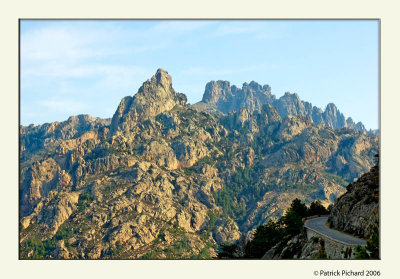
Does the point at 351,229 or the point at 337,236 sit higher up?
the point at 351,229

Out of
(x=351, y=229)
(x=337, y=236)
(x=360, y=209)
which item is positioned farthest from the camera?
(x=351, y=229)

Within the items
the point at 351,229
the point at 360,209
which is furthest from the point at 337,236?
the point at 360,209

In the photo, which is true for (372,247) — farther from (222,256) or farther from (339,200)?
(222,256)

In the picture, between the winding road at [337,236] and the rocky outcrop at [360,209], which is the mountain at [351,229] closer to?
the rocky outcrop at [360,209]

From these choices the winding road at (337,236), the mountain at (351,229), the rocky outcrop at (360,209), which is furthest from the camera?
the rocky outcrop at (360,209)

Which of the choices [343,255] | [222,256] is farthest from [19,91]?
[222,256]

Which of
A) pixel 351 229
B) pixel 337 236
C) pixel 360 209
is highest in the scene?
pixel 360 209

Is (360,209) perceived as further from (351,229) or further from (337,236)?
(337,236)

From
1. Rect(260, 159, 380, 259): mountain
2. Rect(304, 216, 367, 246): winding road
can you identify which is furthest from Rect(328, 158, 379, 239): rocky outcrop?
Rect(304, 216, 367, 246): winding road

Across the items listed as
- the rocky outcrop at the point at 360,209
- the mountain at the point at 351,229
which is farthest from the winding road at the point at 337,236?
the rocky outcrop at the point at 360,209

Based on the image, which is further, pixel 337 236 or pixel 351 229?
pixel 351 229

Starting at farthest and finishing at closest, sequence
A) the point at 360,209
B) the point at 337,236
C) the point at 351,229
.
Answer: the point at 351,229 < the point at 360,209 < the point at 337,236
